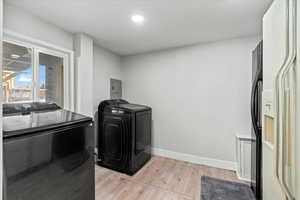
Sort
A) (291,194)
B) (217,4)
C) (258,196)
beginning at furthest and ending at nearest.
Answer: (258,196), (217,4), (291,194)

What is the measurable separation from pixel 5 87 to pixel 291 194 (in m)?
2.84

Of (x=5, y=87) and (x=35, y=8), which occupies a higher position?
(x=35, y=8)

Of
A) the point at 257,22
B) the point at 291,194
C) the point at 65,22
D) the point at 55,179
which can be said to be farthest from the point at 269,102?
the point at 65,22

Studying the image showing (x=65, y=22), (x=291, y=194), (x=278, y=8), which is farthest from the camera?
(x=65, y=22)

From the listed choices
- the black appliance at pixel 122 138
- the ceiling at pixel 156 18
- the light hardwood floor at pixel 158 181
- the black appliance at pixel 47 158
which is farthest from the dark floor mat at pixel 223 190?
the ceiling at pixel 156 18

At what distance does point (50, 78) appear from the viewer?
2174 millimetres

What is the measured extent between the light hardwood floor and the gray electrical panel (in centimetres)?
162

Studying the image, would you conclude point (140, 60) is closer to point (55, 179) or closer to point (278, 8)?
point (278, 8)

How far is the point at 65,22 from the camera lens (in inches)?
79.0

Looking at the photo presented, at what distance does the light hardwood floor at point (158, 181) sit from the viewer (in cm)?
187

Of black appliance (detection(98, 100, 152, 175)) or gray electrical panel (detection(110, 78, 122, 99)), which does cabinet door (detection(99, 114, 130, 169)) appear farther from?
gray electrical panel (detection(110, 78, 122, 99))

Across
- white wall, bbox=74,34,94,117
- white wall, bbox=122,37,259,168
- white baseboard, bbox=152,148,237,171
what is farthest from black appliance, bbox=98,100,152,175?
white wall, bbox=122,37,259,168

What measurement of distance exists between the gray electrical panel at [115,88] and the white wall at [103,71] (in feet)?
0.30

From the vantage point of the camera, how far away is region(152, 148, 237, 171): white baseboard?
2521 mm
